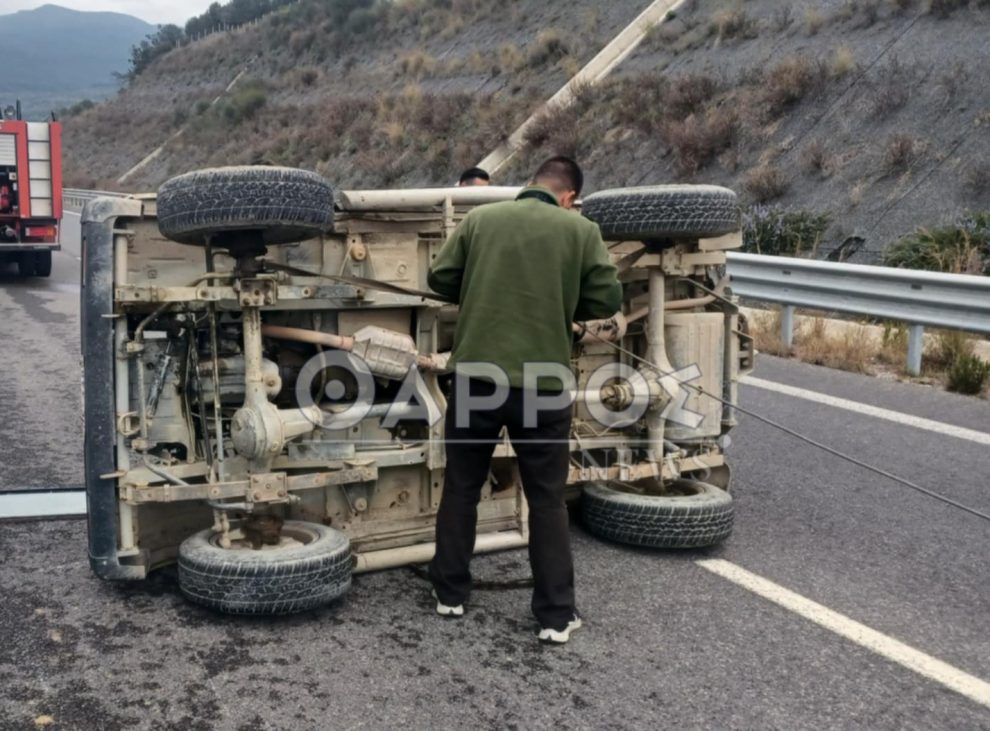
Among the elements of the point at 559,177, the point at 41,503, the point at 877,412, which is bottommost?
the point at 41,503

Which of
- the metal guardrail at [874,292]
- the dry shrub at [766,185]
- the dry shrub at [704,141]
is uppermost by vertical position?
the dry shrub at [704,141]

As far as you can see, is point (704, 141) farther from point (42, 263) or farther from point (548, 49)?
point (548, 49)

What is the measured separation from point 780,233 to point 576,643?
1125cm

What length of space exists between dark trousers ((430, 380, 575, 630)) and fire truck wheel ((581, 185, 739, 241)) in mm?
1035

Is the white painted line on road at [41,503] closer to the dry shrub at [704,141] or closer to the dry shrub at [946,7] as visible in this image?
the dry shrub at [704,141]

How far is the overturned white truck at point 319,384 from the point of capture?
3967mm

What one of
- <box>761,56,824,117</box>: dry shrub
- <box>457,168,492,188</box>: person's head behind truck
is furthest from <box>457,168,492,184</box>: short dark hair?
<box>761,56,824,117</box>: dry shrub

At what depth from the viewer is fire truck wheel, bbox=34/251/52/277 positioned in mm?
18266

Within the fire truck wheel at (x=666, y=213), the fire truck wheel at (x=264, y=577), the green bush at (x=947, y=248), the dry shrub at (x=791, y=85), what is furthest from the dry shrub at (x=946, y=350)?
the dry shrub at (x=791, y=85)

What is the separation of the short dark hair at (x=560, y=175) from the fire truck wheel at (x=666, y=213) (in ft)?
1.64

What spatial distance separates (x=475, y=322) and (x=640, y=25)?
89.9ft

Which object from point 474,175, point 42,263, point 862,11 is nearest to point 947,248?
point 474,175

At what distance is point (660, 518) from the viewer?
470cm

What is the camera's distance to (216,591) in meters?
3.86
